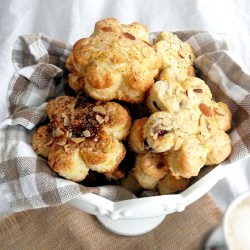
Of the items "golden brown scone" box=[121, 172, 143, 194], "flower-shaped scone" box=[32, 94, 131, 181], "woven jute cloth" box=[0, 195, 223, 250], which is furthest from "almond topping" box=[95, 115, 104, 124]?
"woven jute cloth" box=[0, 195, 223, 250]

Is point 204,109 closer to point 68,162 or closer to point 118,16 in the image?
point 68,162

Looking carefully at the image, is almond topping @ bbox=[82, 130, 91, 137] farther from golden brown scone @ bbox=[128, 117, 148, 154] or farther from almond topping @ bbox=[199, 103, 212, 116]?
almond topping @ bbox=[199, 103, 212, 116]

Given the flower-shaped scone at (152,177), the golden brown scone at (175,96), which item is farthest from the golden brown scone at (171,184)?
the golden brown scone at (175,96)

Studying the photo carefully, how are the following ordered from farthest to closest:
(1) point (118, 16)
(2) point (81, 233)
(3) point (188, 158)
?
(1) point (118, 16), (2) point (81, 233), (3) point (188, 158)

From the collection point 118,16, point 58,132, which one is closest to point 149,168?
point 58,132

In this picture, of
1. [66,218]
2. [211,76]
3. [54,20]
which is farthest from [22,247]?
[54,20]
